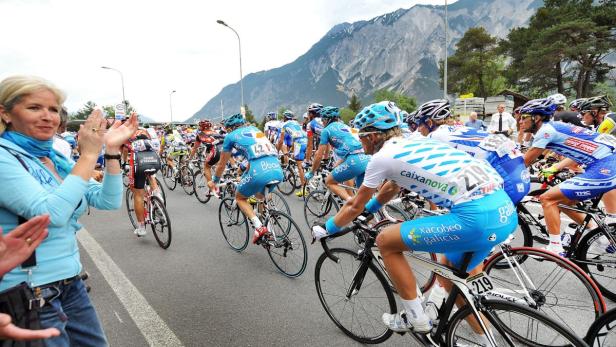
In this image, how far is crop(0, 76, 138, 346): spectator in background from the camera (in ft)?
4.71

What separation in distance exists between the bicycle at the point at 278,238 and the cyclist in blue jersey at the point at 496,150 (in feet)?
7.13

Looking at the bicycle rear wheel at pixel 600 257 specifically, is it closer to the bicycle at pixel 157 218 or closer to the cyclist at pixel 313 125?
the cyclist at pixel 313 125

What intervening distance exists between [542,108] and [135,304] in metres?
5.03

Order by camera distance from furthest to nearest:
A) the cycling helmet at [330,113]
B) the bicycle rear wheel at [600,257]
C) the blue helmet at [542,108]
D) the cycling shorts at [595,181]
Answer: the cycling helmet at [330,113], the blue helmet at [542,108], the cycling shorts at [595,181], the bicycle rear wheel at [600,257]

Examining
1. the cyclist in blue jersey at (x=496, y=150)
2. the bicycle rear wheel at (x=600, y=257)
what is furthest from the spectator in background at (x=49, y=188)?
the bicycle rear wheel at (x=600, y=257)

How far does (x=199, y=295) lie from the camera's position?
12.7ft

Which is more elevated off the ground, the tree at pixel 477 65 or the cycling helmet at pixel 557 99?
the tree at pixel 477 65

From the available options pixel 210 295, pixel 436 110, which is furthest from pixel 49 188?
pixel 436 110

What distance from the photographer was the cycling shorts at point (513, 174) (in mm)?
3779

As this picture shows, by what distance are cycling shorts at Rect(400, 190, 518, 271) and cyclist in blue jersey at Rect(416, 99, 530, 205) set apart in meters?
1.73

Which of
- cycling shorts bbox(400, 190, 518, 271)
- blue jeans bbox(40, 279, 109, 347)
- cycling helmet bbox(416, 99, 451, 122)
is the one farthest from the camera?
cycling helmet bbox(416, 99, 451, 122)

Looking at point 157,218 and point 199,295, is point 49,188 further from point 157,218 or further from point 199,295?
point 157,218

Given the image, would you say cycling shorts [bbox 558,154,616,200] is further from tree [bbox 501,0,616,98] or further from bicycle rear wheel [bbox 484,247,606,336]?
tree [bbox 501,0,616,98]

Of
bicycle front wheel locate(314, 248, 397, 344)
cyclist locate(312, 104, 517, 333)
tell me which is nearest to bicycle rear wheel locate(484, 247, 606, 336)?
cyclist locate(312, 104, 517, 333)
